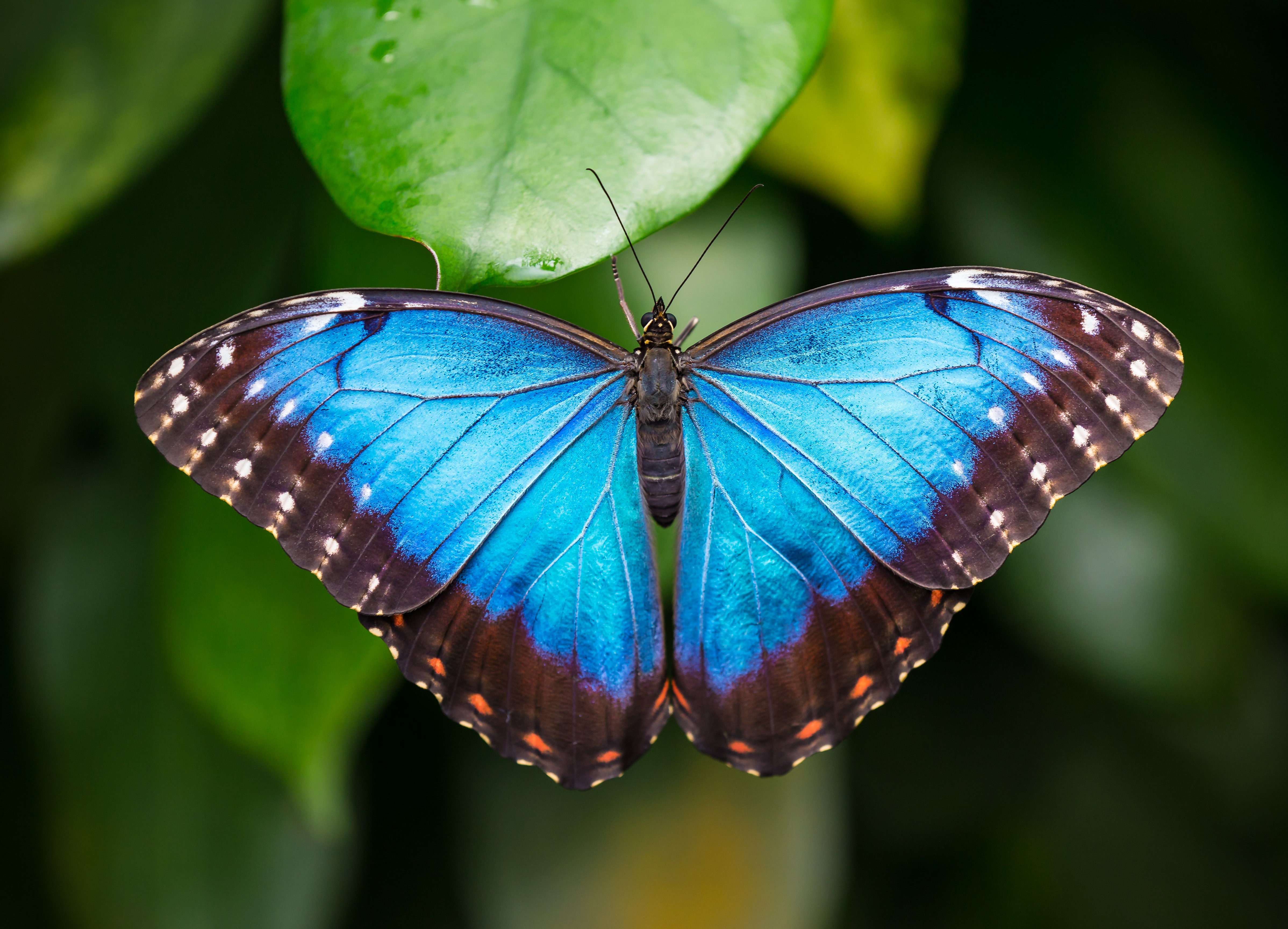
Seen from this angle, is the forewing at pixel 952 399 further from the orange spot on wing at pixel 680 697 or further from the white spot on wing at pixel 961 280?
the orange spot on wing at pixel 680 697

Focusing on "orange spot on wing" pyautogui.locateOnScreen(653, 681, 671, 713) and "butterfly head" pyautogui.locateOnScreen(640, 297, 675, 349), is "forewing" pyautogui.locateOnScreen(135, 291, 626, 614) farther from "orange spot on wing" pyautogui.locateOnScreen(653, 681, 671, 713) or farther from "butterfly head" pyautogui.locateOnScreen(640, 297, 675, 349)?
"orange spot on wing" pyautogui.locateOnScreen(653, 681, 671, 713)

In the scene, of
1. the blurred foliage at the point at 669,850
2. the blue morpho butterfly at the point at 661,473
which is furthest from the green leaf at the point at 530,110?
the blurred foliage at the point at 669,850

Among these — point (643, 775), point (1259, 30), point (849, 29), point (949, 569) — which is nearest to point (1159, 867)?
point (643, 775)

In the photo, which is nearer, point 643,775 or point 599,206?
point 599,206

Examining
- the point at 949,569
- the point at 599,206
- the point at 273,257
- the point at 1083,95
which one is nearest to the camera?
the point at 599,206

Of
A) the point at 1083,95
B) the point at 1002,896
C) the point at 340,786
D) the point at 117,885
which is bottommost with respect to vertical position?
the point at 1002,896

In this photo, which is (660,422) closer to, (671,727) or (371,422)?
(371,422)

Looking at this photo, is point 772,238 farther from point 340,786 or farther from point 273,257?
point 340,786
